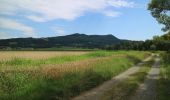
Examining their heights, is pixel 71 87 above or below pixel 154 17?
below

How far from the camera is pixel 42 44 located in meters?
151

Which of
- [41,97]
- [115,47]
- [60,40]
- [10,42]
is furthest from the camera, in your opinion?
[60,40]

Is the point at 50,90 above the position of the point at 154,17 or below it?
below

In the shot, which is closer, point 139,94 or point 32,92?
point 32,92

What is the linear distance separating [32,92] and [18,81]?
1619mm

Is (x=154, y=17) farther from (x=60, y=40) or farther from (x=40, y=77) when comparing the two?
(x=60, y=40)

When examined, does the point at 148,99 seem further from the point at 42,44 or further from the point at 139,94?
the point at 42,44

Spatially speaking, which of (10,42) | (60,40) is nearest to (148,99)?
(10,42)

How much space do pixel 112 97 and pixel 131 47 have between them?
458 ft

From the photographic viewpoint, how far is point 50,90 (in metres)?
15.9

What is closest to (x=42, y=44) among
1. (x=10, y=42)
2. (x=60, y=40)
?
(x=10, y=42)

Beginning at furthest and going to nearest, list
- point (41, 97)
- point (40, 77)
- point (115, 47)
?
point (115, 47), point (40, 77), point (41, 97)

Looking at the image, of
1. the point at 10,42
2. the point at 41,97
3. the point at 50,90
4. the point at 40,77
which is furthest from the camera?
the point at 10,42

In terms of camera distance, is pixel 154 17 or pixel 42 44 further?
pixel 42 44
